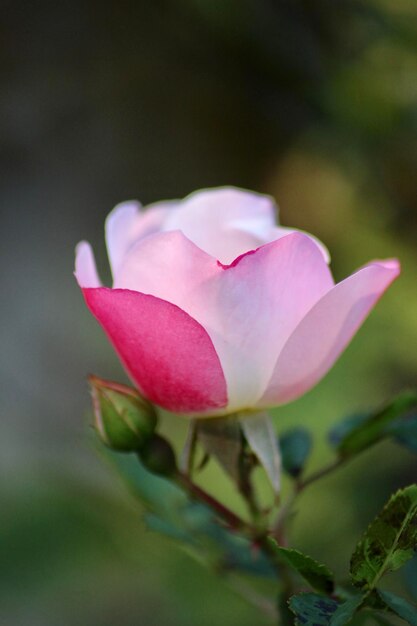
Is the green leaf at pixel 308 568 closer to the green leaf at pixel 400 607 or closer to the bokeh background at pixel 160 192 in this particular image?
the green leaf at pixel 400 607

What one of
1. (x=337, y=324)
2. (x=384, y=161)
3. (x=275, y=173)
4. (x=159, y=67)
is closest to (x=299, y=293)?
(x=337, y=324)

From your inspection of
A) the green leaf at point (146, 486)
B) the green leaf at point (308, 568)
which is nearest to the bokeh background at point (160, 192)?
the green leaf at point (146, 486)

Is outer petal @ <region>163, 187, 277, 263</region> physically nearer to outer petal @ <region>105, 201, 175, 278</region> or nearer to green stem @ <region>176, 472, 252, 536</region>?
outer petal @ <region>105, 201, 175, 278</region>

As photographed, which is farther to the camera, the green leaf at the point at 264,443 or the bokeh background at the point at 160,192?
the bokeh background at the point at 160,192

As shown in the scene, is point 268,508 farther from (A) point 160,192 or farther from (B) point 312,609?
(A) point 160,192

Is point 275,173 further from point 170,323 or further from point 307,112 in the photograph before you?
point 170,323

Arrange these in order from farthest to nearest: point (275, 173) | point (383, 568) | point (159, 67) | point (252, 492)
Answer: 1. point (159, 67)
2. point (275, 173)
3. point (252, 492)
4. point (383, 568)

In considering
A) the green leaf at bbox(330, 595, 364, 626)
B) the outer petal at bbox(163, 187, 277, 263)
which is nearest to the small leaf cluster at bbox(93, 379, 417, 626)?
the green leaf at bbox(330, 595, 364, 626)
